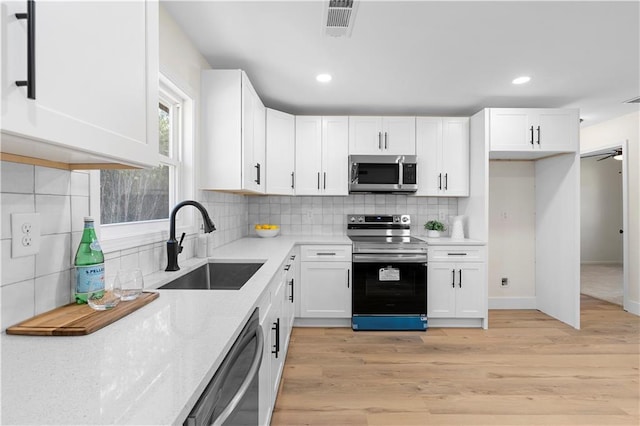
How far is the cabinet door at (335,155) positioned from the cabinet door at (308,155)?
0.18ft

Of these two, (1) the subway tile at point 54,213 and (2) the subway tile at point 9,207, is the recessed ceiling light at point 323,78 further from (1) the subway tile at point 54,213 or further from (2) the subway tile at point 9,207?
(2) the subway tile at point 9,207

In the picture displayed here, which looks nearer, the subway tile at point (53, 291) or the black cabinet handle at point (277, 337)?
the subway tile at point (53, 291)

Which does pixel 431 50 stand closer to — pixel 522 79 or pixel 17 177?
pixel 522 79

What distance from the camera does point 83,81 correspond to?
2.45 ft

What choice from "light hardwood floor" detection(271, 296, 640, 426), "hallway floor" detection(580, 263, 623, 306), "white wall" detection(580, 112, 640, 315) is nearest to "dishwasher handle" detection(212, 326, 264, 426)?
"light hardwood floor" detection(271, 296, 640, 426)

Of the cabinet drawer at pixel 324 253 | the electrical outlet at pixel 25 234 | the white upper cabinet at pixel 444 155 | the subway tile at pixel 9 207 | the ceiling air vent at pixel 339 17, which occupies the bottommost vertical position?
the cabinet drawer at pixel 324 253

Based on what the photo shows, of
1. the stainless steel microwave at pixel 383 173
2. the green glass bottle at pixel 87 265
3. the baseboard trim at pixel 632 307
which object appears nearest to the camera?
the green glass bottle at pixel 87 265

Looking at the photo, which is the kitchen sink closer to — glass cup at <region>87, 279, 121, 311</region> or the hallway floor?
glass cup at <region>87, 279, 121, 311</region>

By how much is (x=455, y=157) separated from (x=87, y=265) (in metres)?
3.45

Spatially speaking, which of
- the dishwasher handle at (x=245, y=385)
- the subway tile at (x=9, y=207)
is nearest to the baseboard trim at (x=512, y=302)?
the dishwasher handle at (x=245, y=385)

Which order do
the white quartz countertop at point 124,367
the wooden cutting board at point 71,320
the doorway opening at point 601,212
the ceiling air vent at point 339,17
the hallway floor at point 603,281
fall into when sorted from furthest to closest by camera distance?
the doorway opening at point 601,212 → the hallway floor at point 603,281 → the ceiling air vent at point 339,17 → the wooden cutting board at point 71,320 → the white quartz countertop at point 124,367

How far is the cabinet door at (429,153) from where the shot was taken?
358 centimetres

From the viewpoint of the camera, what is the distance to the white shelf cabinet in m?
3.30

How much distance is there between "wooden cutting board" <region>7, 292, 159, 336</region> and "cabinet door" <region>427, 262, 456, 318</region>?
2823mm
